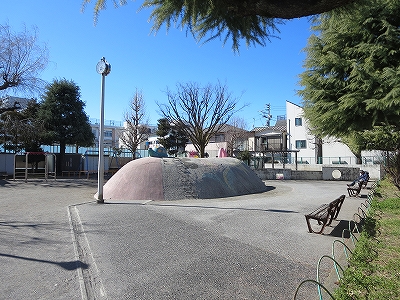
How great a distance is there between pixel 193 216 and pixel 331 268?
4.79 metres

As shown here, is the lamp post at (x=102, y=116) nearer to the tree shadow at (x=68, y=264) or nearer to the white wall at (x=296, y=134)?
the tree shadow at (x=68, y=264)

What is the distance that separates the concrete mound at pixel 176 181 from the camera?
512 inches

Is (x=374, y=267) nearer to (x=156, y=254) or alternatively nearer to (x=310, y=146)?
(x=156, y=254)

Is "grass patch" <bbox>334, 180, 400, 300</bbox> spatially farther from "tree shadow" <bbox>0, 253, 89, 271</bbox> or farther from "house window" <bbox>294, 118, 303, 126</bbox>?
"house window" <bbox>294, 118, 303, 126</bbox>

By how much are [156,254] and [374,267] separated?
3.51 meters

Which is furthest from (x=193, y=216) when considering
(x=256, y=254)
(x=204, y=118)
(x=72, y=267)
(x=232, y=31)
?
(x=204, y=118)

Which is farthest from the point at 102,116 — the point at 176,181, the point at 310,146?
the point at 310,146

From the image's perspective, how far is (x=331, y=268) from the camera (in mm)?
4625

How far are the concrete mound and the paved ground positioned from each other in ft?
11.5

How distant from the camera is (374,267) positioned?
4453mm

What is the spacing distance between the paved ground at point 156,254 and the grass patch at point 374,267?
56 centimetres

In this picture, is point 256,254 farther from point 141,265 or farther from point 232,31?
point 232,31

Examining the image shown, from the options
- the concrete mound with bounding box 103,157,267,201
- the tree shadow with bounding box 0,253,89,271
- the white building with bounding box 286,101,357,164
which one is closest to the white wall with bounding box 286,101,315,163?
the white building with bounding box 286,101,357,164

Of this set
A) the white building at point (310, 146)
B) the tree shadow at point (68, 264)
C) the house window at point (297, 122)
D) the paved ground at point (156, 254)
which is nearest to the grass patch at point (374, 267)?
the paved ground at point (156, 254)
